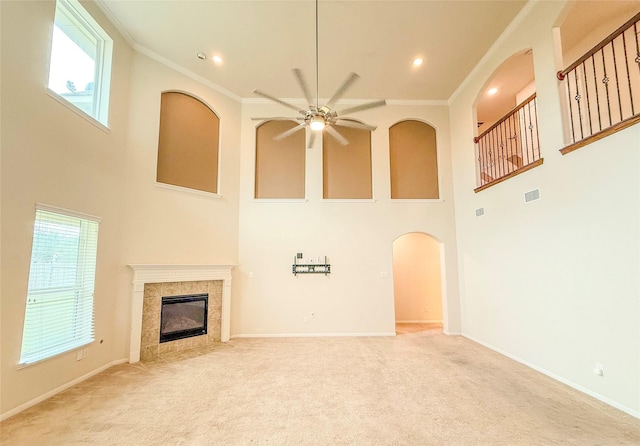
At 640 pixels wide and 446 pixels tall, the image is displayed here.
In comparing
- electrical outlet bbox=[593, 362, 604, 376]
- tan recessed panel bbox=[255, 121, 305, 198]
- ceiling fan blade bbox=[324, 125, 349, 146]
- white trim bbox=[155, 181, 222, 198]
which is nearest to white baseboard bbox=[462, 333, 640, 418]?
electrical outlet bbox=[593, 362, 604, 376]

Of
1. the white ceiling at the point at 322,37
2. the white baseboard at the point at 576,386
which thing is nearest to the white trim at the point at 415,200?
the white ceiling at the point at 322,37

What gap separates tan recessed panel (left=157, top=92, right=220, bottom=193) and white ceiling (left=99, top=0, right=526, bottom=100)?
705mm

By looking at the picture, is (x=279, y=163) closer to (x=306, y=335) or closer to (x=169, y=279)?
(x=169, y=279)

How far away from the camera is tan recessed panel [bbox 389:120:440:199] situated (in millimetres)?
6348

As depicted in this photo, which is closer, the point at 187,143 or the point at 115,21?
the point at 115,21

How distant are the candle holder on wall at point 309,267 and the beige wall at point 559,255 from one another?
2906mm

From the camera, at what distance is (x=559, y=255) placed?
3.55 m

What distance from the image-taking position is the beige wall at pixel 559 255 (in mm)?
2803

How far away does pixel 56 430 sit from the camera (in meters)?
2.51

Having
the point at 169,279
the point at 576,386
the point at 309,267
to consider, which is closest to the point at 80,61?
the point at 169,279

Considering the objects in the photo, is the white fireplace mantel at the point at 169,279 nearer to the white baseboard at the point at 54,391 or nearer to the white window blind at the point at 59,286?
the white baseboard at the point at 54,391

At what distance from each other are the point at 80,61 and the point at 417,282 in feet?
25.5

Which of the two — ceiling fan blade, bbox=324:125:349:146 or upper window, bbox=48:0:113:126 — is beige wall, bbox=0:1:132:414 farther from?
ceiling fan blade, bbox=324:125:349:146

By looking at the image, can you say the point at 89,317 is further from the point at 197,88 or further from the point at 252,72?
the point at 252,72
